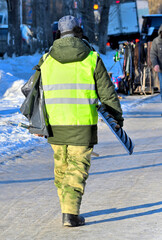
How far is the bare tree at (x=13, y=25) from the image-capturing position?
27016mm

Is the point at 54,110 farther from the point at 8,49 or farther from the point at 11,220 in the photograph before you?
the point at 8,49

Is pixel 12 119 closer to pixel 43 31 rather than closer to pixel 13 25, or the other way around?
pixel 13 25

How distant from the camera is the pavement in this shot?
15.9 ft

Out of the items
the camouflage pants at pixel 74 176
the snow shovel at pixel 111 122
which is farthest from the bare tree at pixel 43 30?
the camouflage pants at pixel 74 176

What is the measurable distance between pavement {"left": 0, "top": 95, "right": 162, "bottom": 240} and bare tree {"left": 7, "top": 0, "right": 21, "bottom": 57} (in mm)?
18460

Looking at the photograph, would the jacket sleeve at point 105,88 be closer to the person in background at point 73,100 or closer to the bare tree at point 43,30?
the person in background at point 73,100

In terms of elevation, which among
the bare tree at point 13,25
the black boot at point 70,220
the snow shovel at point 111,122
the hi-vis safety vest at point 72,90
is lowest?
the bare tree at point 13,25

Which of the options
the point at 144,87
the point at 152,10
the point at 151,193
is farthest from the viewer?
the point at 152,10

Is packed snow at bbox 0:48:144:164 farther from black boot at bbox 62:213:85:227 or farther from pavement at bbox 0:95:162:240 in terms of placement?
black boot at bbox 62:213:85:227

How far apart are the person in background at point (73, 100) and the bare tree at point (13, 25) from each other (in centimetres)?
2250

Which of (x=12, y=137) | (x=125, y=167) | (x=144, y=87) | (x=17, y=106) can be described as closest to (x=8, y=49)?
(x=144, y=87)

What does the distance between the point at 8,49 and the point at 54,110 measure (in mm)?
23104

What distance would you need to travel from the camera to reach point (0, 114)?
13250 millimetres


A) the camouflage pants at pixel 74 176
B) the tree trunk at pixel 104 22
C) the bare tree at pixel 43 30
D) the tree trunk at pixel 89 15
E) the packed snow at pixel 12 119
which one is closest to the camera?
the camouflage pants at pixel 74 176
